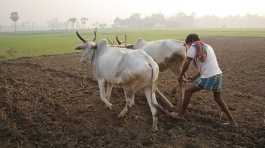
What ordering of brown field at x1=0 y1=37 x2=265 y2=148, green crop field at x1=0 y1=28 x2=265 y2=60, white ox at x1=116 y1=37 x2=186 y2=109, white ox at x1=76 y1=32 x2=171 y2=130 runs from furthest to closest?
1. green crop field at x1=0 y1=28 x2=265 y2=60
2. white ox at x1=116 y1=37 x2=186 y2=109
3. white ox at x1=76 y1=32 x2=171 y2=130
4. brown field at x1=0 y1=37 x2=265 y2=148

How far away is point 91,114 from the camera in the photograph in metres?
7.86

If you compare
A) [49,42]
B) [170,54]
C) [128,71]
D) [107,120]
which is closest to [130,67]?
[128,71]

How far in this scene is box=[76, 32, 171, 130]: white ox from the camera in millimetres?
6676

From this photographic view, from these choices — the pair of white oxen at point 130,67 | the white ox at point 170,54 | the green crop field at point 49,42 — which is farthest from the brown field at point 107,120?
the green crop field at point 49,42

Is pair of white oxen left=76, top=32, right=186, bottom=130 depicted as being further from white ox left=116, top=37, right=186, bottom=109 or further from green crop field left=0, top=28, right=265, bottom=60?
green crop field left=0, top=28, right=265, bottom=60

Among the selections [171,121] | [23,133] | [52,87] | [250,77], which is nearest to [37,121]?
[23,133]

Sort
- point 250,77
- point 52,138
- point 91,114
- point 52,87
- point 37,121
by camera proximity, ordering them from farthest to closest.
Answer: point 250,77 < point 52,87 < point 91,114 < point 37,121 < point 52,138

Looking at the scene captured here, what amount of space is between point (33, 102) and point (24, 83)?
2.83 meters

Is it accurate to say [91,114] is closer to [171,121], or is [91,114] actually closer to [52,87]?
[171,121]

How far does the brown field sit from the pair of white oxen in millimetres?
447

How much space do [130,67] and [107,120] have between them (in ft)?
4.49

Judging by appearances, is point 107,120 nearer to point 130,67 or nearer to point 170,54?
point 130,67

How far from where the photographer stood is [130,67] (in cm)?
680

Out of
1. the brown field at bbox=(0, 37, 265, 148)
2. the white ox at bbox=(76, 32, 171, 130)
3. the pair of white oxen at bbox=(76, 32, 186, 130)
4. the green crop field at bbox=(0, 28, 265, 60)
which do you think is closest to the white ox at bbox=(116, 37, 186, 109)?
the pair of white oxen at bbox=(76, 32, 186, 130)
